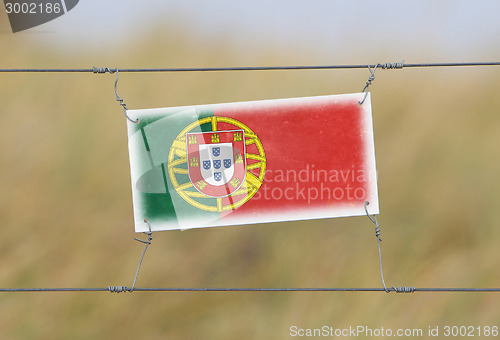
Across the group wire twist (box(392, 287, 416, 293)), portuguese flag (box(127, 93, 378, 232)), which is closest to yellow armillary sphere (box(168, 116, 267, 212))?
portuguese flag (box(127, 93, 378, 232))

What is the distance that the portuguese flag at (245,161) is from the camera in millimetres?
1473

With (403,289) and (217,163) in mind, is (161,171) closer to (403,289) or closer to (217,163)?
(217,163)

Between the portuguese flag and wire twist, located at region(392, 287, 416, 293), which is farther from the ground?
the portuguese flag

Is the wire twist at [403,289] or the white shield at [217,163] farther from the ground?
the white shield at [217,163]

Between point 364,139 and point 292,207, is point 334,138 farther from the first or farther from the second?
point 292,207

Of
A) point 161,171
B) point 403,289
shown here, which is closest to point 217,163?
point 161,171

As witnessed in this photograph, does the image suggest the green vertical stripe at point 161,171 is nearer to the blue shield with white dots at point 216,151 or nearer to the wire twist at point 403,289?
the blue shield with white dots at point 216,151

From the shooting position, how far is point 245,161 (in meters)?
1.48

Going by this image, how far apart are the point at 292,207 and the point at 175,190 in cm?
33

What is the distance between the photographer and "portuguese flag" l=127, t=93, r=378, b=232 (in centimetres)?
147

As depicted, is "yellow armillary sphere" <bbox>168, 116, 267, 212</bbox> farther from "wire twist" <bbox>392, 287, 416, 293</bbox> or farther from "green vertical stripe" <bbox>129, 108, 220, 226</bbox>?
"wire twist" <bbox>392, 287, 416, 293</bbox>

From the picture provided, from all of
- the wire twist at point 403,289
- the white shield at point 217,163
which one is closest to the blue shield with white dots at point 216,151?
the white shield at point 217,163

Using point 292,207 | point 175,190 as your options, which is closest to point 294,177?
point 292,207

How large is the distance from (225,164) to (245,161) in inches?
2.2
